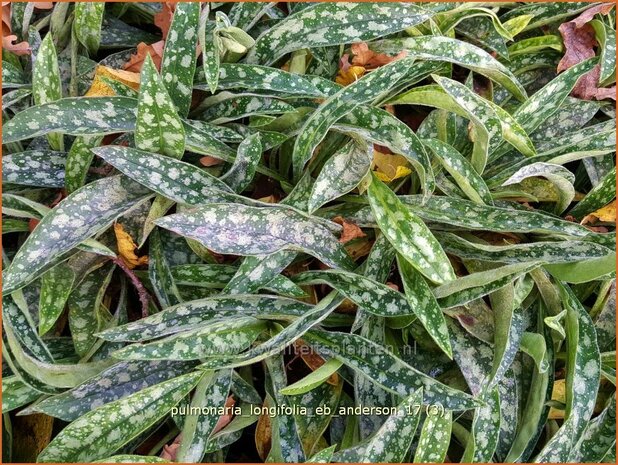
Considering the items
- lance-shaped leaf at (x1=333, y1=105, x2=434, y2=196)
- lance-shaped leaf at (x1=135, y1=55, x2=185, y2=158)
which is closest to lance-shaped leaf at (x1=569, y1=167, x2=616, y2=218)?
lance-shaped leaf at (x1=333, y1=105, x2=434, y2=196)

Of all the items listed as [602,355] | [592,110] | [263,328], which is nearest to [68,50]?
[263,328]

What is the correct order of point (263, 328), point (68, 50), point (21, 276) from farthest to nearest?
point (68, 50) → point (263, 328) → point (21, 276)

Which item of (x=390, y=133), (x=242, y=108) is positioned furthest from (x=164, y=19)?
(x=390, y=133)

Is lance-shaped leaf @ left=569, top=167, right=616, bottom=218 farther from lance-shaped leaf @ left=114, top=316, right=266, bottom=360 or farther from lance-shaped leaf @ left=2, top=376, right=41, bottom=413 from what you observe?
lance-shaped leaf @ left=2, top=376, right=41, bottom=413

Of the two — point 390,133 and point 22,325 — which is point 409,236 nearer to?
point 390,133

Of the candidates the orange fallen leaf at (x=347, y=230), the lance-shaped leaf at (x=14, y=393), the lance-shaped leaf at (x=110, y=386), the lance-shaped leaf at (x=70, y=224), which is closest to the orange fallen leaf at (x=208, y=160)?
the lance-shaped leaf at (x=70, y=224)

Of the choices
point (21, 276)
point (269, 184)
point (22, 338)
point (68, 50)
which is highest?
point (68, 50)

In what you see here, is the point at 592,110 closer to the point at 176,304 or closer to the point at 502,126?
the point at 502,126

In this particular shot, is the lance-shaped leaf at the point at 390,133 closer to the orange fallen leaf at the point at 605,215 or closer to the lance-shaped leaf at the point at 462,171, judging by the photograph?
the lance-shaped leaf at the point at 462,171
